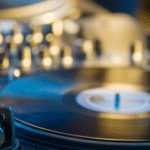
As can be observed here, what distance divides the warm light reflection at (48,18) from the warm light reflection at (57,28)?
31mm

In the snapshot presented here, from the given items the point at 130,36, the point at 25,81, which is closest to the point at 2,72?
the point at 25,81

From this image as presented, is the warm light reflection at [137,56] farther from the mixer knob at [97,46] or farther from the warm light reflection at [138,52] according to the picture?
the mixer knob at [97,46]

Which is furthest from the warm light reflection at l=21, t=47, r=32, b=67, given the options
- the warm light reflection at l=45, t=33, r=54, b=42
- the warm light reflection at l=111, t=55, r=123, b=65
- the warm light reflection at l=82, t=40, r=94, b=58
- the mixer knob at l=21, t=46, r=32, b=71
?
the warm light reflection at l=111, t=55, r=123, b=65

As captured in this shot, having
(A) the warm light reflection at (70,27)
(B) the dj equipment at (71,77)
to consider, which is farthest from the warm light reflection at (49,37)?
(A) the warm light reflection at (70,27)

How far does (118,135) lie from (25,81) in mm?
541

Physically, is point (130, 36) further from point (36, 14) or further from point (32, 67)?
point (32, 67)

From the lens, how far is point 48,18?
1620 mm

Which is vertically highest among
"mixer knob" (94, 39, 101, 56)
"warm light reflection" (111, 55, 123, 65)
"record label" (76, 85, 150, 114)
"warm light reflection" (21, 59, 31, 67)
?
"mixer knob" (94, 39, 101, 56)

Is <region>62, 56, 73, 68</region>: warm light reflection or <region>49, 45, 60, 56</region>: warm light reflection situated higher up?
<region>49, 45, 60, 56</region>: warm light reflection

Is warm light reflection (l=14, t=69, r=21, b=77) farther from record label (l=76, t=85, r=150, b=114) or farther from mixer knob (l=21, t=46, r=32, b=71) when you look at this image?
record label (l=76, t=85, r=150, b=114)

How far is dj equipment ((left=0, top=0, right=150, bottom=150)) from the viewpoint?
26.3 inches

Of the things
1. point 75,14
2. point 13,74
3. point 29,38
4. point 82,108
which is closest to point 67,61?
point 29,38

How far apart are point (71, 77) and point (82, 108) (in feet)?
1.23

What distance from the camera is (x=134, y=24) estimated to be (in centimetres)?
180
